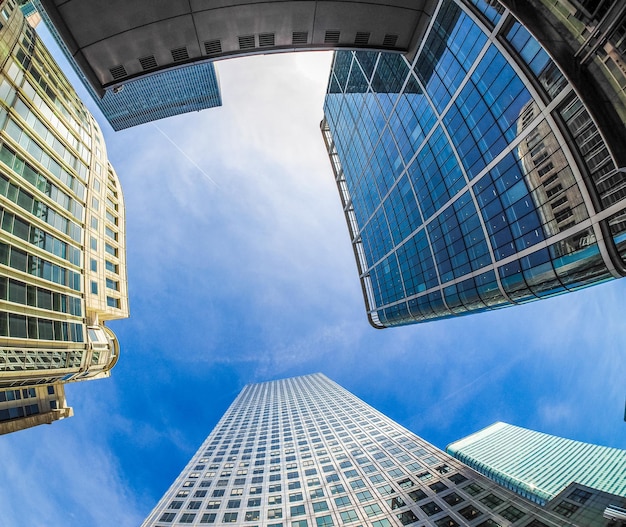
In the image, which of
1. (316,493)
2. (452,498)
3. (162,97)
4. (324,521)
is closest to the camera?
(324,521)

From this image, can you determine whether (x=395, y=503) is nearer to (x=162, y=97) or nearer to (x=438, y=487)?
(x=438, y=487)

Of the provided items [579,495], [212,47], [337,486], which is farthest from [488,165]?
[337,486]

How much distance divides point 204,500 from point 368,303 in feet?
177

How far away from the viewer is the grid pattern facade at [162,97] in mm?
132075

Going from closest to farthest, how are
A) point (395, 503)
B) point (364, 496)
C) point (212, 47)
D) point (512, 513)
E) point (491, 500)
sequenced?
point (212, 47) < point (512, 513) < point (491, 500) < point (395, 503) < point (364, 496)

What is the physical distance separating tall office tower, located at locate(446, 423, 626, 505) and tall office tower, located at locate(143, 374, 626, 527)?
88.5 meters

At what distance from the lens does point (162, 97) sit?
142 metres

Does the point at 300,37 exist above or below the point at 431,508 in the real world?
above

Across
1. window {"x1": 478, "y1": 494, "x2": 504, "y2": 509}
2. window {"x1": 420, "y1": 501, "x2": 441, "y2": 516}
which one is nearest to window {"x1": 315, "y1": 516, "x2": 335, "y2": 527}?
window {"x1": 420, "y1": 501, "x2": 441, "y2": 516}

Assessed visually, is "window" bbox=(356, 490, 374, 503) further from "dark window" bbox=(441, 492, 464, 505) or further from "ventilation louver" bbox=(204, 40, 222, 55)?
"ventilation louver" bbox=(204, 40, 222, 55)

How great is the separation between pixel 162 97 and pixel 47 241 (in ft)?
475

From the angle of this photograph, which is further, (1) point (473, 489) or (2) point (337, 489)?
(2) point (337, 489)

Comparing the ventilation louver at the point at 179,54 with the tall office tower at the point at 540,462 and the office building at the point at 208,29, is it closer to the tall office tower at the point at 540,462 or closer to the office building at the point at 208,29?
the office building at the point at 208,29

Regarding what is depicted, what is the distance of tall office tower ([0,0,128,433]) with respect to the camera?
2295 centimetres
